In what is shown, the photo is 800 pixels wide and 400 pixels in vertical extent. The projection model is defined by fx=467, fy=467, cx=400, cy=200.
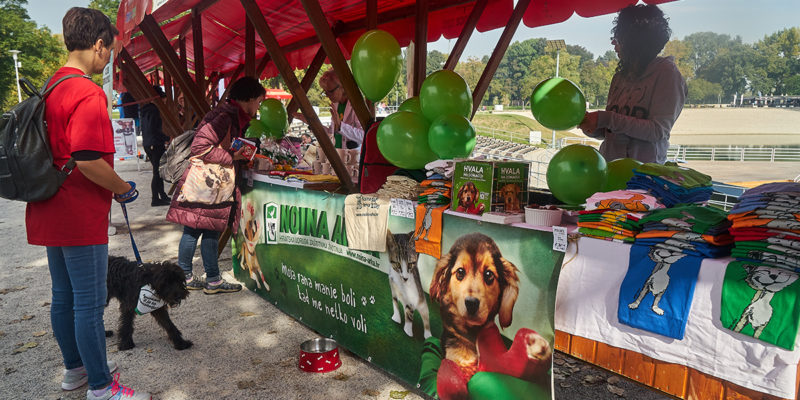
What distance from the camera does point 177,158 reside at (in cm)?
445

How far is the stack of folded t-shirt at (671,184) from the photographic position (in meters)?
2.10

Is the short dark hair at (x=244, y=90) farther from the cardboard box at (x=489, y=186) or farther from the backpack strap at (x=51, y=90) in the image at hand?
the cardboard box at (x=489, y=186)

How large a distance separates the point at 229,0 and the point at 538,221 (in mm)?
5224

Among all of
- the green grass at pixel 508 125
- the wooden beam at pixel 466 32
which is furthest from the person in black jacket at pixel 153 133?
the green grass at pixel 508 125

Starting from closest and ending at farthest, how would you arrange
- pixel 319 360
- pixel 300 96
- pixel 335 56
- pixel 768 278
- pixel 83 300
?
pixel 768 278
pixel 83 300
pixel 319 360
pixel 335 56
pixel 300 96

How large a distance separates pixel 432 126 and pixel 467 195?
0.52 metres

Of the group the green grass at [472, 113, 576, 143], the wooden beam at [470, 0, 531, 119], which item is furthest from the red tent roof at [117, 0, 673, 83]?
the green grass at [472, 113, 576, 143]

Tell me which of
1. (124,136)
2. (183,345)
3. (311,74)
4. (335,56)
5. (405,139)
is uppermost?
(311,74)

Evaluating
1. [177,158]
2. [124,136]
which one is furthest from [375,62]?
[124,136]

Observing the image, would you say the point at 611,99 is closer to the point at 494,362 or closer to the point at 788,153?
the point at 494,362

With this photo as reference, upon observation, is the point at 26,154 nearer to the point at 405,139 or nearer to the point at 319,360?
the point at 405,139

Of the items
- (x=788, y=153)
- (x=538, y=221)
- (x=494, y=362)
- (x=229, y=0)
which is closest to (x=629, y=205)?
(x=538, y=221)

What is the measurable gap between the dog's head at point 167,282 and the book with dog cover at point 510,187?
2.32 metres

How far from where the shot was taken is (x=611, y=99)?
3.08 metres
